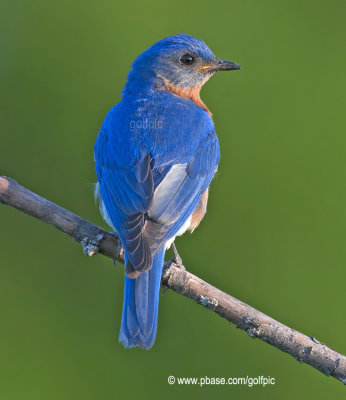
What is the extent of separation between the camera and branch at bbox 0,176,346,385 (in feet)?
14.6

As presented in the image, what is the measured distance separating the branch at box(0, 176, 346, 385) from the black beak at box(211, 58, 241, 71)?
217cm

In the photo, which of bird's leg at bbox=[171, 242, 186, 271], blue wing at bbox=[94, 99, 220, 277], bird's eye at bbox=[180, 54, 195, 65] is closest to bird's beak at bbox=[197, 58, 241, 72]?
bird's eye at bbox=[180, 54, 195, 65]

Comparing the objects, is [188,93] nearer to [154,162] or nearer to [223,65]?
[223,65]

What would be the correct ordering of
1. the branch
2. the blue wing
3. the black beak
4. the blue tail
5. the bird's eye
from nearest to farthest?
1. the branch
2. the blue tail
3. the blue wing
4. the black beak
5. the bird's eye

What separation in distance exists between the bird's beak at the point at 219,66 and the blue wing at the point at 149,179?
72 centimetres

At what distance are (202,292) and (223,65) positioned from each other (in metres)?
2.56

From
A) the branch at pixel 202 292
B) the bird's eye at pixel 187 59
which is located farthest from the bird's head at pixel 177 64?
the branch at pixel 202 292

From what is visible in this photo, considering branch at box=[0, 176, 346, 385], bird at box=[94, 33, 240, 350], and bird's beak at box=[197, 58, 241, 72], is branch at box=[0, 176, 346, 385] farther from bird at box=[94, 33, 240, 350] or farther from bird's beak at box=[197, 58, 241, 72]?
bird's beak at box=[197, 58, 241, 72]

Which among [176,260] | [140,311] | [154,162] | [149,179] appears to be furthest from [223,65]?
[140,311]

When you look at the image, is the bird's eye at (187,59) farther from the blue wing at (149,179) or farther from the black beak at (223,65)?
the blue wing at (149,179)

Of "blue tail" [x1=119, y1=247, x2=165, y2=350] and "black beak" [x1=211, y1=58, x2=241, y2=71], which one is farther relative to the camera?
"black beak" [x1=211, y1=58, x2=241, y2=71]

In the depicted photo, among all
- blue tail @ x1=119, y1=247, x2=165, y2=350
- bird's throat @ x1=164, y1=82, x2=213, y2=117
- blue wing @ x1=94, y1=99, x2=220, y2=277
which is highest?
bird's throat @ x1=164, y1=82, x2=213, y2=117

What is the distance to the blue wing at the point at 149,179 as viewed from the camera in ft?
15.7

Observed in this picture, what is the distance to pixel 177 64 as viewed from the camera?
6.46m
